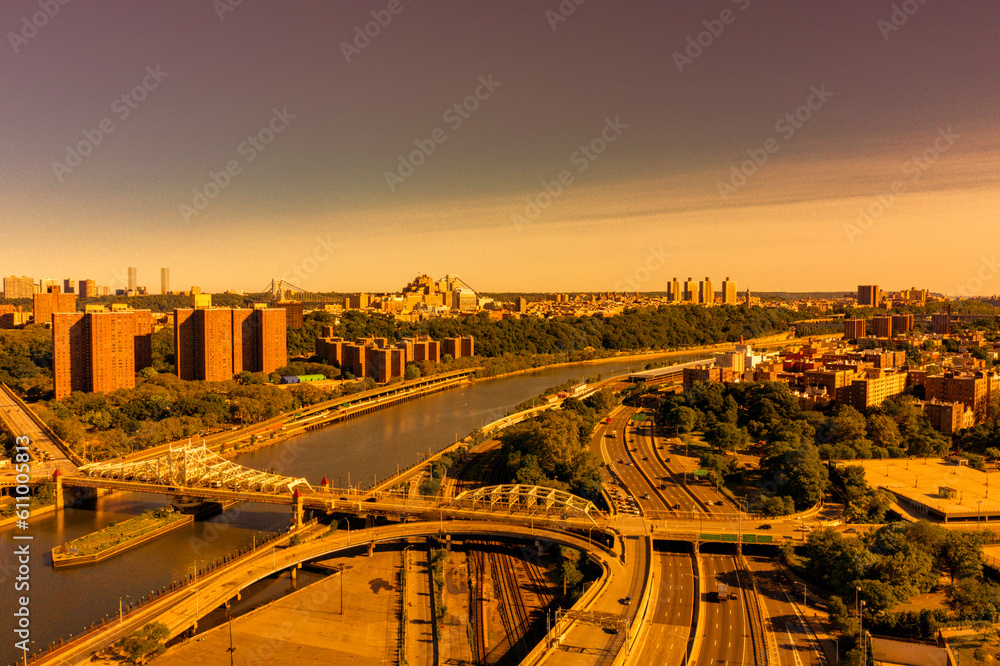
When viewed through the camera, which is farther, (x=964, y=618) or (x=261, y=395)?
(x=261, y=395)

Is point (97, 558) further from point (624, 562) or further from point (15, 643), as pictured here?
point (624, 562)

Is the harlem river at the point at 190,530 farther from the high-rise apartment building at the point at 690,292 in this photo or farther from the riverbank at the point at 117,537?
the high-rise apartment building at the point at 690,292

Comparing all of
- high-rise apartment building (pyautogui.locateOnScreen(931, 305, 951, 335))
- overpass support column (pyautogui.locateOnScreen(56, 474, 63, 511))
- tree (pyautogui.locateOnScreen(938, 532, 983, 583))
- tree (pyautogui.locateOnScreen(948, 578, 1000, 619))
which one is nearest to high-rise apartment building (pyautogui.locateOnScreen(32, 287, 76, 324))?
overpass support column (pyautogui.locateOnScreen(56, 474, 63, 511))

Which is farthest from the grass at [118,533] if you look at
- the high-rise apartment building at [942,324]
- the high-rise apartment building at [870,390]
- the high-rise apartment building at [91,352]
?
the high-rise apartment building at [942,324]

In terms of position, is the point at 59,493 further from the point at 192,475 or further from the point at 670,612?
the point at 670,612

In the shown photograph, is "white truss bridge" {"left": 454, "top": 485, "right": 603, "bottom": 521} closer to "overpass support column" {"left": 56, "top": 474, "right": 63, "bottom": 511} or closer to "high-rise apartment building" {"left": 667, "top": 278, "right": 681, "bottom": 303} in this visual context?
"overpass support column" {"left": 56, "top": 474, "right": 63, "bottom": 511}

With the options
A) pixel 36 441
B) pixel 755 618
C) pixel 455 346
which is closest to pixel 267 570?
pixel 755 618

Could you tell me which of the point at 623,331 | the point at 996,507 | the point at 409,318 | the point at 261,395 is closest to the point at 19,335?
the point at 261,395
